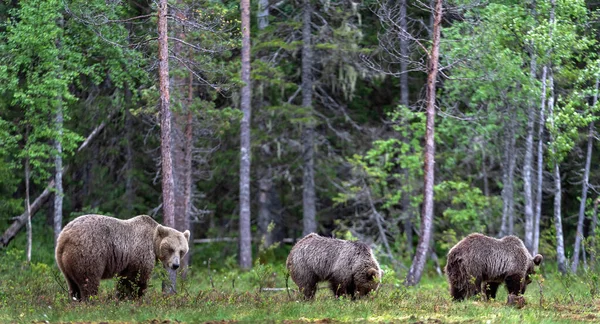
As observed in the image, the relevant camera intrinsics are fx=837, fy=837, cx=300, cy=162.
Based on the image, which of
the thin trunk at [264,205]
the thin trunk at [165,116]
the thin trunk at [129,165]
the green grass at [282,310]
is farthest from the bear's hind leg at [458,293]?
the thin trunk at [129,165]

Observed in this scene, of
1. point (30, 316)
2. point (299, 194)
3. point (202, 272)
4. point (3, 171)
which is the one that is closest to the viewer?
point (30, 316)

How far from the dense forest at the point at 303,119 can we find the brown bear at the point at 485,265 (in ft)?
15.9

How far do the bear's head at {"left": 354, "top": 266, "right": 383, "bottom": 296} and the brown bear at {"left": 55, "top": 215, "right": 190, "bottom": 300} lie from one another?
3223 mm

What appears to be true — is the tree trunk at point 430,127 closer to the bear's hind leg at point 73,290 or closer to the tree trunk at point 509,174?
the tree trunk at point 509,174

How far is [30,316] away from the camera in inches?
494

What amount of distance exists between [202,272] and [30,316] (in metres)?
13.8

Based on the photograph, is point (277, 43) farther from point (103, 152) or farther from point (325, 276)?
point (325, 276)

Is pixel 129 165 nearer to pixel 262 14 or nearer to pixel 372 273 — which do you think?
pixel 262 14

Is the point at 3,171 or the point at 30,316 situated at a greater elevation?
the point at 3,171

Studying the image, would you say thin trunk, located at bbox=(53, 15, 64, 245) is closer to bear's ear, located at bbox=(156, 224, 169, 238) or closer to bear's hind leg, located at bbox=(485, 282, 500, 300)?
bear's ear, located at bbox=(156, 224, 169, 238)

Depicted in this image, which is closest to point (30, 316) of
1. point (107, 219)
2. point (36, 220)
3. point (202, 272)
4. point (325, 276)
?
point (107, 219)

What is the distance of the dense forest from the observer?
22109 mm

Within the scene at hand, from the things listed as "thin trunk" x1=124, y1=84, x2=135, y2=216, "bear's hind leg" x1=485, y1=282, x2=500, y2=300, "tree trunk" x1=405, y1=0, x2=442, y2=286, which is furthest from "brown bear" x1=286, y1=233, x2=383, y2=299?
"thin trunk" x1=124, y1=84, x2=135, y2=216

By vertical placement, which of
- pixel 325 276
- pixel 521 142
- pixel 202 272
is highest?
pixel 521 142
